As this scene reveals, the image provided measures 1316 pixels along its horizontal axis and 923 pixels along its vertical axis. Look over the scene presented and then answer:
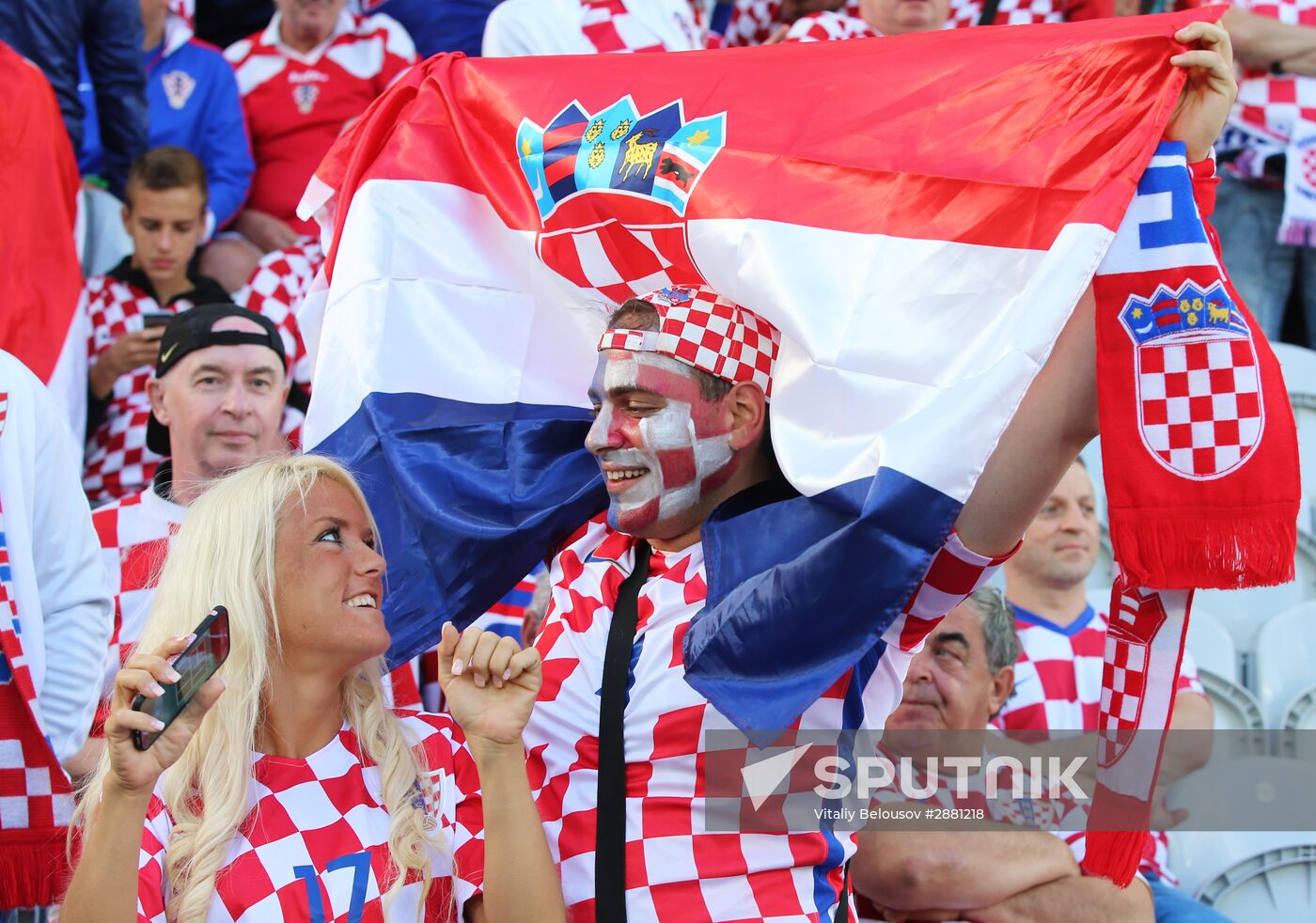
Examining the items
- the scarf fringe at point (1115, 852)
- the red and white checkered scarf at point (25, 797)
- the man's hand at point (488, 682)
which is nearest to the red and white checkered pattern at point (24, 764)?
the red and white checkered scarf at point (25, 797)

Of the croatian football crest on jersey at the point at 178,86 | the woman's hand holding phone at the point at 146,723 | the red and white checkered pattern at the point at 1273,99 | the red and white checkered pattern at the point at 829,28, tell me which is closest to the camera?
the woman's hand holding phone at the point at 146,723

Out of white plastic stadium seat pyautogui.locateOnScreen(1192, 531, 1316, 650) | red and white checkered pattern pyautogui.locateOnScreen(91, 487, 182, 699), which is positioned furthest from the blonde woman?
white plastic stadium seat pyautogui.locateOnScreen(1192, 531, 1316, 650)

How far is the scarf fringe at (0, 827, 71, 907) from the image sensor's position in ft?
8.67

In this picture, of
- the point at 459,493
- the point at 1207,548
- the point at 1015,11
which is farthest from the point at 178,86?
the point at 1207,548

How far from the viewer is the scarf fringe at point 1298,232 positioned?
4.90 m

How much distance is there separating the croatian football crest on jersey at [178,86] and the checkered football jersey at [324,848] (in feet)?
11.8

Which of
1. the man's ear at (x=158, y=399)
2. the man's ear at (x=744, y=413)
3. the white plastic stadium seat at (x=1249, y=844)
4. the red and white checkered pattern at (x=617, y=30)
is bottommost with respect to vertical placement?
the white plastic stadium seat at (x=1249, y=844)

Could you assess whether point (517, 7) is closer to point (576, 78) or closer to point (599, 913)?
point (576, 78)

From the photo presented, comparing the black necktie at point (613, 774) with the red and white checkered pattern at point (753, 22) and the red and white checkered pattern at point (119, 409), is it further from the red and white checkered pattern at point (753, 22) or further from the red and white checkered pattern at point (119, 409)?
the red and white checkered pattern at point (753, 22)

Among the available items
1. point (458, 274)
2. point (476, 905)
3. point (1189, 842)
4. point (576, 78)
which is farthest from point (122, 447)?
point (1189, 842)

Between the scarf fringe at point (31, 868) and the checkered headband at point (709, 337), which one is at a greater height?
the checkered headband at point (709, 337)

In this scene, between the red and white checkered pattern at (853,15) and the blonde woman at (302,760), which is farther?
the red and white checkered pattern at (853,15)

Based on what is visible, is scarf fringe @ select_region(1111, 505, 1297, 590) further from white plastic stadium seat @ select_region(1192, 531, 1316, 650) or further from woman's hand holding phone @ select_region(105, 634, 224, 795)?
white plastic stadium seat @ select_region(1192, 531, 1316, 650)

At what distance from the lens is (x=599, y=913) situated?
2305 mm
